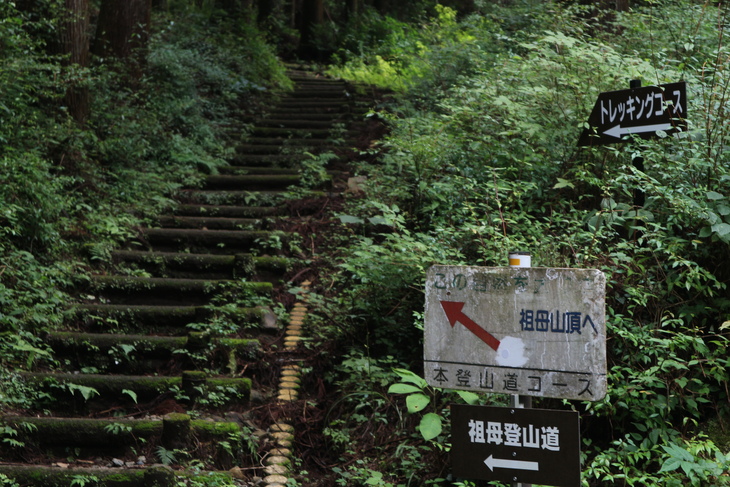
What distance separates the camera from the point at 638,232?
538 centimetres

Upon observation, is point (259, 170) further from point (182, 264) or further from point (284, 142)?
point (182, 264)

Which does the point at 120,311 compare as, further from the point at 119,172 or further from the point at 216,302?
the point at 119,172

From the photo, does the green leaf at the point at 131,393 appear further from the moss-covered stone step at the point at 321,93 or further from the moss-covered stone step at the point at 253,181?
the moss-covered stone step at the point at 321,93

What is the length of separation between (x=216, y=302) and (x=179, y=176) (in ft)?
11.1

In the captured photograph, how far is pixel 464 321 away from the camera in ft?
9.26

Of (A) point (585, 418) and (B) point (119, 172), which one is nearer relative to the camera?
(A) point (585, 418)

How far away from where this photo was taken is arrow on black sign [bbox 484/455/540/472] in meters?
2.70

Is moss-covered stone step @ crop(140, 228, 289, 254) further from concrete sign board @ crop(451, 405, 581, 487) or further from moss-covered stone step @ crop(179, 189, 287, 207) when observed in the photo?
concrete sign board @ crop(451, 405, 581, 487)

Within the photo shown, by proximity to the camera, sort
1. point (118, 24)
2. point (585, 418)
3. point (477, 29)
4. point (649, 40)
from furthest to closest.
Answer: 1. point (477, 29)
2. point (118, 24)
3. point (649, 40)
4. point (585, 418)

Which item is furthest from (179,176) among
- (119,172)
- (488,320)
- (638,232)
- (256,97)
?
(488,320)

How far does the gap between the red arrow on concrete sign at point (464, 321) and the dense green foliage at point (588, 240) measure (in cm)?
96

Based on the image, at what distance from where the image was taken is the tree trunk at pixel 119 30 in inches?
424

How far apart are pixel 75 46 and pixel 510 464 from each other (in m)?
8.67

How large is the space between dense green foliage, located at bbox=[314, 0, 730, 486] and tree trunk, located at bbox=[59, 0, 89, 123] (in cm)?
408
